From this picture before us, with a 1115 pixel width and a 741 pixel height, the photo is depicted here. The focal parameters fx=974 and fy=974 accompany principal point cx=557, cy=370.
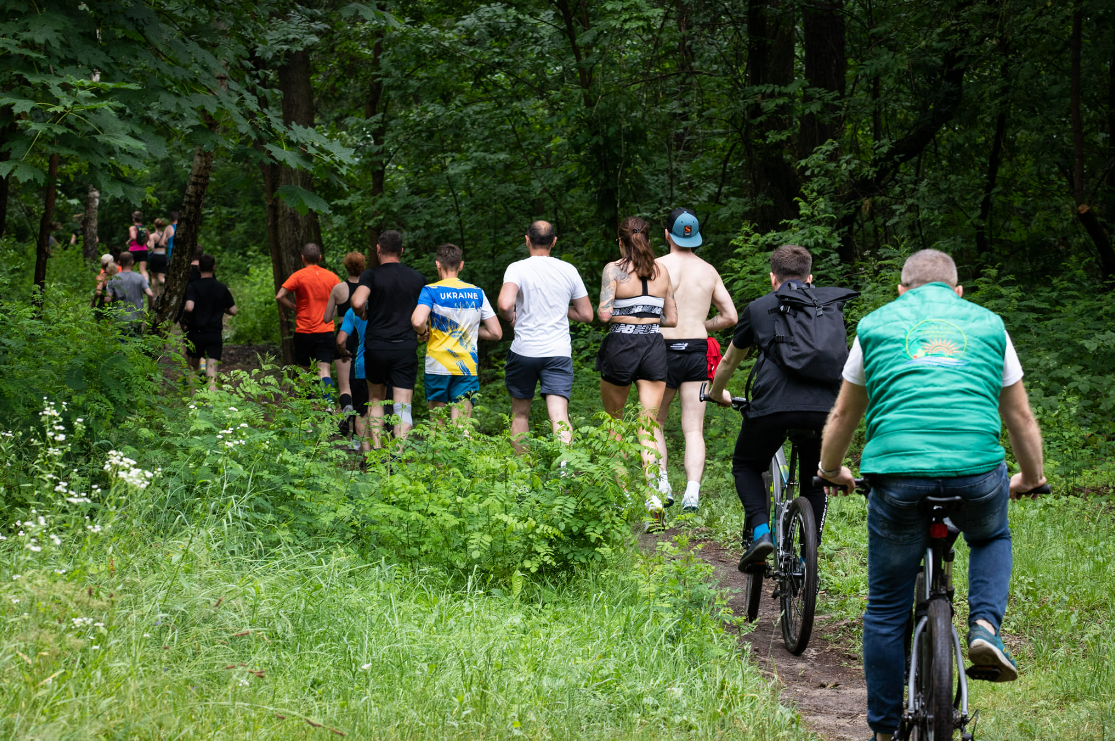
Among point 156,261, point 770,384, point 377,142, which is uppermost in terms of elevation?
point 377,142

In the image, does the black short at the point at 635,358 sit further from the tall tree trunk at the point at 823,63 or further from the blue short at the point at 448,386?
the tall tree trunk at the point at 823,63

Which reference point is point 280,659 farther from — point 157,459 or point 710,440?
point 710,440

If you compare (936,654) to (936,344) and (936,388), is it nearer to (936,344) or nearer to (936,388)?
(936,388)

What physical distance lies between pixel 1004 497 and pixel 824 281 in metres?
9.09

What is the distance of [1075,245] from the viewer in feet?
47.3

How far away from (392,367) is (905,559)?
6.87 m

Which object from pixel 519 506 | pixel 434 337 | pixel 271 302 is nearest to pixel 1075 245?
pixel 434 337

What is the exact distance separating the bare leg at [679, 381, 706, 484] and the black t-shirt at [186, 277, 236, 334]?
733cm

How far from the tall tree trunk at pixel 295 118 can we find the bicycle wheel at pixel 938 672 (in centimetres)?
1290

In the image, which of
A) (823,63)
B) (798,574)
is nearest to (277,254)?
(823,63)

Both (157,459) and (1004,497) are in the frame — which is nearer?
(1004,497)

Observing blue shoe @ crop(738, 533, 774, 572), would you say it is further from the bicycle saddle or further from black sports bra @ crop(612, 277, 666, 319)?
black sports bra @ crop(612, 277, 666, 319)

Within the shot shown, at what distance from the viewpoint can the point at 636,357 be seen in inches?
299

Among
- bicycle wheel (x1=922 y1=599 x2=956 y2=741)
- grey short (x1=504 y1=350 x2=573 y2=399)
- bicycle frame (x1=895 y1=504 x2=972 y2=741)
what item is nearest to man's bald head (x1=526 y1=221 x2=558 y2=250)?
grey short (x1=504 y1=350 x2=573 y2=399)
